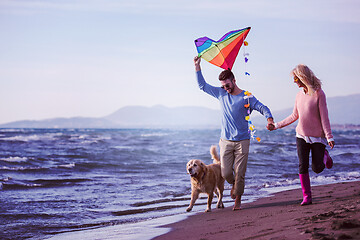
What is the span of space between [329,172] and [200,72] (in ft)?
23.3

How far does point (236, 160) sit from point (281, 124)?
859 millimetres

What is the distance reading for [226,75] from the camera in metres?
5.61

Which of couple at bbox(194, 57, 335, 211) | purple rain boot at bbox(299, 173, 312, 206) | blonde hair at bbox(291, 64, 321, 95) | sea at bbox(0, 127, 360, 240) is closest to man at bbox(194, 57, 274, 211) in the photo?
couple at bbox(194, 57, 335, 211)

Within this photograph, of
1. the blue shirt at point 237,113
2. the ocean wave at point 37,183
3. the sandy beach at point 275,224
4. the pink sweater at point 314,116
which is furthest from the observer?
the ocean wave at point 37,183

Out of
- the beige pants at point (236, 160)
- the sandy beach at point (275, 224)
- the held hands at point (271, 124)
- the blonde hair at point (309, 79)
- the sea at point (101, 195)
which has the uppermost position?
the blonde hair at point (309, 79)

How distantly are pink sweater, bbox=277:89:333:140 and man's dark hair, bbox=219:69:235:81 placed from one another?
1036mm

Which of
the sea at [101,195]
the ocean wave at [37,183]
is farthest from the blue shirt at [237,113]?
the ocean wave at [37,183]

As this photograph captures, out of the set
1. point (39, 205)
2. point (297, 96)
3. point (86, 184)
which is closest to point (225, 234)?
point (297, 96)

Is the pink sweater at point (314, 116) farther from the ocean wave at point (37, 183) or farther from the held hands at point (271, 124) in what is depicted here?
the ocean wave at point (37, 183)

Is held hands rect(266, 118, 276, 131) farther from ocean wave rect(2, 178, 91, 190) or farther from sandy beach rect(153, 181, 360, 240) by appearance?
ocean wave rect(2, 178, 91, 190)

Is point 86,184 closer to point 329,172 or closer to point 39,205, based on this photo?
point 39,205

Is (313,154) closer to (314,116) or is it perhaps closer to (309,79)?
(314,116)

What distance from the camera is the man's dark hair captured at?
18.4ft

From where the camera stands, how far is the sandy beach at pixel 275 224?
3236 millimetres
